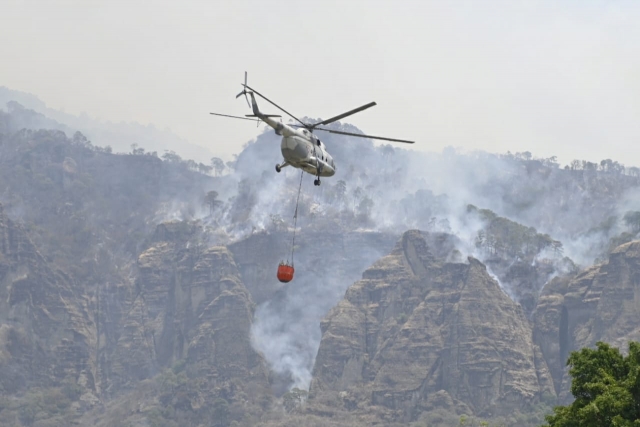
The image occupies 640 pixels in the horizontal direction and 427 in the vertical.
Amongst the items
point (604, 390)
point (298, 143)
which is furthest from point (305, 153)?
point (604, 390)

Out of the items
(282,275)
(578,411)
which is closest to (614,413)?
(578,411)

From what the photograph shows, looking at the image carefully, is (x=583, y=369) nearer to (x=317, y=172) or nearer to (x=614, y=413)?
(x=614, y=413)

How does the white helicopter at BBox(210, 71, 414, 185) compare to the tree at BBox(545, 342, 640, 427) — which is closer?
the tree at BBox(545, 342, 640, 427)

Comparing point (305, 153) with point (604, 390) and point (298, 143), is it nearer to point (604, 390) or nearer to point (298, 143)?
point (298, 143)

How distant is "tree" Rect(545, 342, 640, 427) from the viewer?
74812mm

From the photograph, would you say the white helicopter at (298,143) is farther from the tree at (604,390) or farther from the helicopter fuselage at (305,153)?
the tree at (604,390)

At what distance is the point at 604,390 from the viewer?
77.8m

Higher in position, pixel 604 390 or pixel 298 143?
pixel 298 143

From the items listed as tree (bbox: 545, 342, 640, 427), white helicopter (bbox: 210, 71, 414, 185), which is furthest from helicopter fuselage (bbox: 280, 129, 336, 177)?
tree (bbox: 545, 342, 640, 427)

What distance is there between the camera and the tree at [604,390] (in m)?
74.8

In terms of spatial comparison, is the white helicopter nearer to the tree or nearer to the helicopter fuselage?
the helicopter fuselage

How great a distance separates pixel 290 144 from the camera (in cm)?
9200

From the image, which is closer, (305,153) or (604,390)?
(604,390)

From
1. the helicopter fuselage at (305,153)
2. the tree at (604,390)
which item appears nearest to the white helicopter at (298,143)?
the helicopter fuselage at (305,153)
